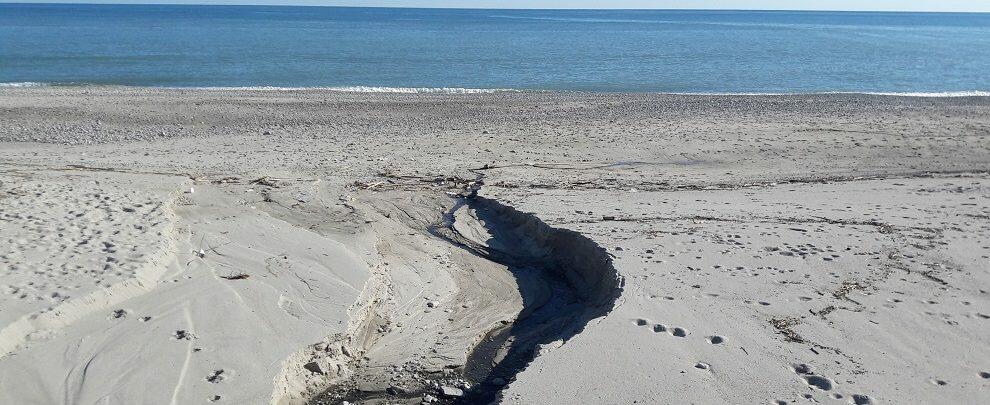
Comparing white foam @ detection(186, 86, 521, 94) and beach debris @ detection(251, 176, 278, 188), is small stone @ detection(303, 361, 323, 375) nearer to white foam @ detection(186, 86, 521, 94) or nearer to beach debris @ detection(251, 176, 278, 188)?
beach debris @ detection(251, 176, 278, 188)

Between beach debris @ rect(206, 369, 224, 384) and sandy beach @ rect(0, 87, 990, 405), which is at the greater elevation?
beach debris @ rect(206, 369, 224, 384)

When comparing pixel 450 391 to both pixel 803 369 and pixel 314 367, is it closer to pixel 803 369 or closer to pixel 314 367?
pixel 314 367

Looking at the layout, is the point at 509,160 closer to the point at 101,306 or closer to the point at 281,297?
the point at 281,297

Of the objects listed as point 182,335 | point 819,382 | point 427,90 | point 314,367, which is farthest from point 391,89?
point 819,382

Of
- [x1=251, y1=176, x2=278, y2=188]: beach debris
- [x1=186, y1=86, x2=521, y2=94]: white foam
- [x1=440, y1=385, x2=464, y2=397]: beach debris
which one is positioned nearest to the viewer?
[x1=440, y1=385, x2=464, y2=397]: beach debris

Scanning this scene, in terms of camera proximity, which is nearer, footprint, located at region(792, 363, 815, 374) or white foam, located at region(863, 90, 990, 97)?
footprint, located at region(792, 363, 815, 374)

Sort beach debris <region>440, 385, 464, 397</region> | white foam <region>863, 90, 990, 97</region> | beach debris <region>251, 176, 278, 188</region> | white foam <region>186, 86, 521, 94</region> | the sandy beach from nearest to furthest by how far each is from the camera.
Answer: the sandy beach, beach debris <region>440, 385, 464, 397</region>, beach debris <region>251, 176, 278, 188</region>, white foam <region>186, 86, 521, 94</region>, white foam <region>863, 90, 990, 97</region>

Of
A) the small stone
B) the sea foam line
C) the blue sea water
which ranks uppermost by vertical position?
the small stone

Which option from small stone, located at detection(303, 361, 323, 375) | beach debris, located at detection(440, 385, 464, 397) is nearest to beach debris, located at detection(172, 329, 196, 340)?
small stone, located at detection(303, 361, 323, 375)

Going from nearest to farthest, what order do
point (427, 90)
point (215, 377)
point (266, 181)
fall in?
point (215, 377)
point (266, 181)
point (427, 90)
